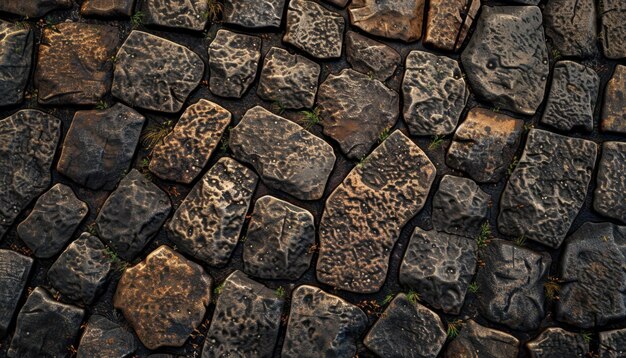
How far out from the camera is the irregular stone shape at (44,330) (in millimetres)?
2799

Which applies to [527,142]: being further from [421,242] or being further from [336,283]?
[336,283]

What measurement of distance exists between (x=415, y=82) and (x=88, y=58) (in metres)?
1.83

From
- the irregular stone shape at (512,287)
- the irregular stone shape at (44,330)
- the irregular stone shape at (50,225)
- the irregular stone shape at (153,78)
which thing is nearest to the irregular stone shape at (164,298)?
the irregular stone shape at (44,330)

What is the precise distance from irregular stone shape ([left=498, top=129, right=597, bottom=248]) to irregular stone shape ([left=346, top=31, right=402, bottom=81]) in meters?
0.87

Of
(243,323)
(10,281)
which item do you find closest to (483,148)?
(243,323)

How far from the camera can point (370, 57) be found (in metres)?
2.97

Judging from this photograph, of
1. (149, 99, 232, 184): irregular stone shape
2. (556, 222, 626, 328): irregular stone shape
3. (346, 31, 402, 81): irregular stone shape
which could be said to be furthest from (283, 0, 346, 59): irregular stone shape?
(556, 222, 626, 328): irregular stone shape

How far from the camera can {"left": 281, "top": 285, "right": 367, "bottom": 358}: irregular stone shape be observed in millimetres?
2785

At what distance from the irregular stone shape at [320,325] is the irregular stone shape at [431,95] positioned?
104 cm

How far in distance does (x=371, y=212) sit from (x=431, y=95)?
73cm

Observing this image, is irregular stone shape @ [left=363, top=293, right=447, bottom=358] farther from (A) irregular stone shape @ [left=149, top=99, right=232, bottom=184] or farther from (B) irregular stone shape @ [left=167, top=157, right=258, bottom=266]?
(A) irregular stone shape @ [left=149, top=99, right=232, bottom=184]

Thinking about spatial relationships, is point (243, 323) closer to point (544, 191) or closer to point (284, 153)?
point (284, 153)

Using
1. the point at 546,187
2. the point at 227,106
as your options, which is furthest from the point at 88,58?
the point at 546,187

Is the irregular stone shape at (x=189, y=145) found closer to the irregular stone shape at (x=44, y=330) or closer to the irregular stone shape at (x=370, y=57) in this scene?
the irregular stone shape at (x=370, y=57)
